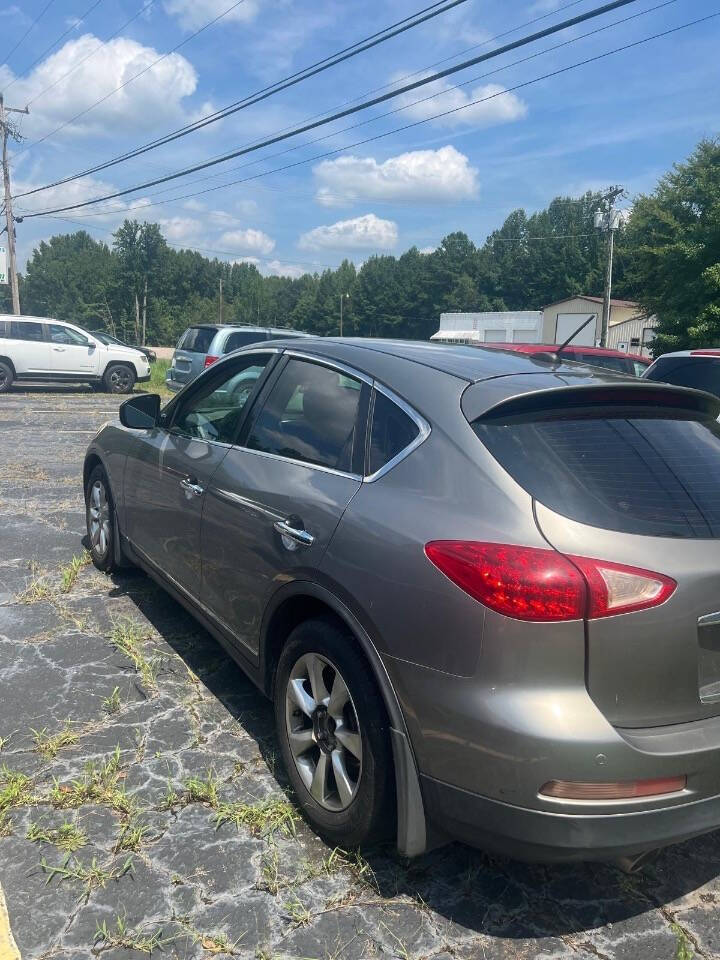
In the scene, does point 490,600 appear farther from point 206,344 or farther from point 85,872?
point 206,344

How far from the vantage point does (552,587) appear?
1.97 m

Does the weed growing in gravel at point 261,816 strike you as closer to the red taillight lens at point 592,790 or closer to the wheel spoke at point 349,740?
the wheel spoke at point 349,740

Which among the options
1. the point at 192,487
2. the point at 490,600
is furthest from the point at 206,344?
Result: the point at 490,600

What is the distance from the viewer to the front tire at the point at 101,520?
5078 millimetres

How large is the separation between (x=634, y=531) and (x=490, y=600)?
441mm

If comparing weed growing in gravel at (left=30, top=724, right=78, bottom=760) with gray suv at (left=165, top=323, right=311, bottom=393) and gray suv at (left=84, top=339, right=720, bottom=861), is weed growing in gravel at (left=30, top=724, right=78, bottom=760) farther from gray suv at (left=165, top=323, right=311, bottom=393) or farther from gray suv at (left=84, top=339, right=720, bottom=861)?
gray suv at (left=165, top=323, right=311, bottom=393)

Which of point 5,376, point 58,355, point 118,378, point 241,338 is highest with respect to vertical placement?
point 241,338

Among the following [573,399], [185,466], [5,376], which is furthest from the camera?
[5,376]

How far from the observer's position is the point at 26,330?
20016 mm

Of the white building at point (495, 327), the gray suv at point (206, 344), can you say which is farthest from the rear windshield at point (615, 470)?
the white building at point (495, 327)

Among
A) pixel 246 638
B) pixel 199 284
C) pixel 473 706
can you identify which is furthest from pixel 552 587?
pixel 199 284

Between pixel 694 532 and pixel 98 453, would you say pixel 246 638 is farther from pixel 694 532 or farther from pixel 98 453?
pixel 98 453

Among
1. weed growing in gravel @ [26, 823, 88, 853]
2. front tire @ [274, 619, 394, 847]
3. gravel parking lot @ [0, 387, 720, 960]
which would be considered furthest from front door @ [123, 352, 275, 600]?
weed growing in gravel @ [26, 823, 88, 853]

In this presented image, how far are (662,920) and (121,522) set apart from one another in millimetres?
3626
